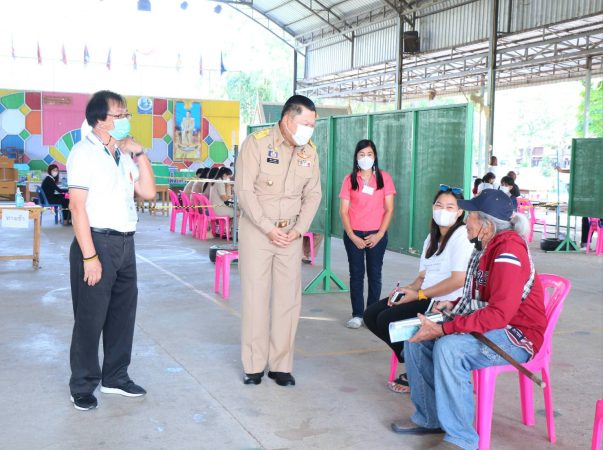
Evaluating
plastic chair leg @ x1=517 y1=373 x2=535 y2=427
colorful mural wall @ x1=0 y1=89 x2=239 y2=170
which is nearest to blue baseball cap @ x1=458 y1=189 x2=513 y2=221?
plastic chair leg @ x1=517 y1=373 x2=535 y2=427

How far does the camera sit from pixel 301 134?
3.84 meters

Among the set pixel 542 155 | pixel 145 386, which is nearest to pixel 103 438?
pixel 145 386

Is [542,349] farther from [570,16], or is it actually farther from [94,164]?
[570,16]

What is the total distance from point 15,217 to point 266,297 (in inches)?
180

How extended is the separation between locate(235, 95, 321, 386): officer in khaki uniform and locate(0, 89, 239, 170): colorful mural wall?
53.1ft

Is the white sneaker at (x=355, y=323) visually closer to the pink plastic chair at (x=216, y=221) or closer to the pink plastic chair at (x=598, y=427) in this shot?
the pink plastic chair at (x=598, y=427)

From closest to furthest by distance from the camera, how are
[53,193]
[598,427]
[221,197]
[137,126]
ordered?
[598,427] < [221,197] < [53,193] < [137,126]

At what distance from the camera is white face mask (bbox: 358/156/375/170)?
17.0 ft

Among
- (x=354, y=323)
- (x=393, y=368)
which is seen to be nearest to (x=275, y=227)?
(x=393, y=368)

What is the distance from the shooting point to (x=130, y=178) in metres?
3.60

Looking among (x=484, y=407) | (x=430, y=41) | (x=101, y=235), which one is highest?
(x=430, y=41)

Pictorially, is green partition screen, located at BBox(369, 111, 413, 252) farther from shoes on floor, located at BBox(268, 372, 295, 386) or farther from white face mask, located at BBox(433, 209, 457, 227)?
shoes on floor, located at BBox(268, 372, 295, 386)

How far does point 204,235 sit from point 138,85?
13011mm

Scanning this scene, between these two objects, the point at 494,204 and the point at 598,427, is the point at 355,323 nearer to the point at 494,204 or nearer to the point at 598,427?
the point at 494,204
